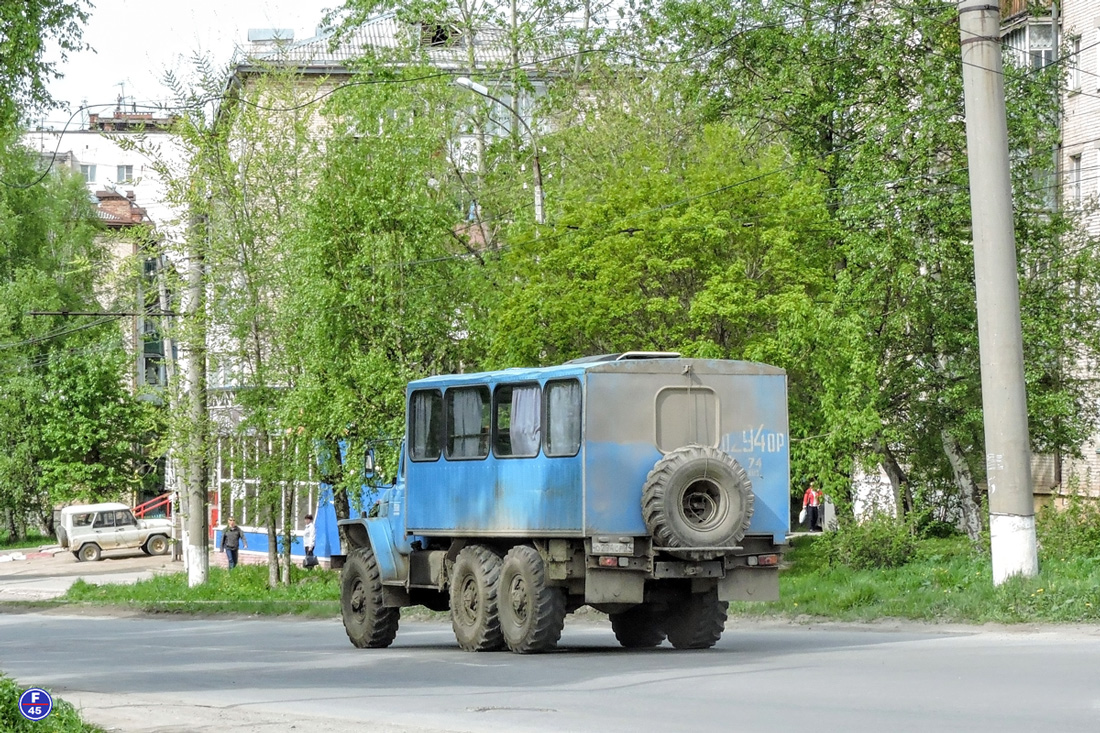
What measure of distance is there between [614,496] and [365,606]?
191 inches

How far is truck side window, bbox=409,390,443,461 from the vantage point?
62.5ft

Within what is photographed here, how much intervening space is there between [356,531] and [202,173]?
17211 mm

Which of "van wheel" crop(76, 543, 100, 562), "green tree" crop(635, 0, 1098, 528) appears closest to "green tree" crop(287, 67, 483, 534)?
"green tree" crop(635, 0, 1098, 528)

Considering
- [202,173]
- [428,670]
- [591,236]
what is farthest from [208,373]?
[428,670]

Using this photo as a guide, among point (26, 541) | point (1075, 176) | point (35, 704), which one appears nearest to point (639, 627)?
point (35, 704)

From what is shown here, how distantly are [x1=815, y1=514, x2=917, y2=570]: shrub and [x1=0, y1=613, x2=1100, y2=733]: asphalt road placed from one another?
14.7 feet

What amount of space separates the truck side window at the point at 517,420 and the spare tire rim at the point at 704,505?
1.73 meters

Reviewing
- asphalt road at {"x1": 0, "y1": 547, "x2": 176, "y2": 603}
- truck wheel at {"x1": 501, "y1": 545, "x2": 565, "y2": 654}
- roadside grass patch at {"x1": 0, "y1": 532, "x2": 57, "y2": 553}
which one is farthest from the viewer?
roadside grass patch at {"x1": 0, "y1": 532, "x2": 57, "y2": 553}

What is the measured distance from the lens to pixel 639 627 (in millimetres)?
18812

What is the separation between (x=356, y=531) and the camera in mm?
20562

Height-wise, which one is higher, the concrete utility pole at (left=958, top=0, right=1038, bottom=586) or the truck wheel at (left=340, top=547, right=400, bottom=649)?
the concrete utility pole at (left=958, top=0, right=1038, bottom=586)

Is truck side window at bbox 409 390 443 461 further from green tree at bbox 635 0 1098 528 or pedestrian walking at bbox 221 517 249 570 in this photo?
pedestrian walking at bbox 221 517 249 570

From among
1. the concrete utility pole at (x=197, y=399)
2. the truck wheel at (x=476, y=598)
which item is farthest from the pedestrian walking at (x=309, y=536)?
the truck wheel at (x=476, y=598)

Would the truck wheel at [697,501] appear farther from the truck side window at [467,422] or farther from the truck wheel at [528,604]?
the truck side window at [467,422]
